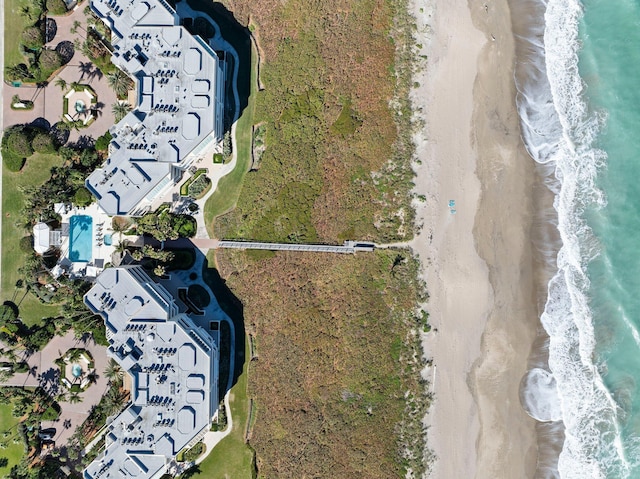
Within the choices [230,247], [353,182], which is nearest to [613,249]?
[353,182]

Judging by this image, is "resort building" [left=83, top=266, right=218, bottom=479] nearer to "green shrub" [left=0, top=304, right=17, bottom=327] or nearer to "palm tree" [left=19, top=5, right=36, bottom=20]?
"green shrub" [left=0, top=304, right=17, bottom=327]

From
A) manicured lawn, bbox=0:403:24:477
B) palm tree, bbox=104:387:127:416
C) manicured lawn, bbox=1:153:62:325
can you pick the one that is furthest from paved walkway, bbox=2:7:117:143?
manicured lawn, bbox=0:403:24:477

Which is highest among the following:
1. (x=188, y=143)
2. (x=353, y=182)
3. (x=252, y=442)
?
(x=188, y=143)

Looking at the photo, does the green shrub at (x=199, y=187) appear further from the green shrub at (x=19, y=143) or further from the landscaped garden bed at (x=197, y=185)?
the green shrub at (x=19, y=143)

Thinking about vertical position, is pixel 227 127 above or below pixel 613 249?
above

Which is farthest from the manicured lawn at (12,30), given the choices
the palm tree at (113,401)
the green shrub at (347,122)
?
the palm tree at (113,401)

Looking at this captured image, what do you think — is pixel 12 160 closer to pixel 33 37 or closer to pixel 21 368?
pixel 33 37

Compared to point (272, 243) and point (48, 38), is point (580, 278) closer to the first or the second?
point (272, 243)
